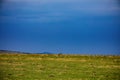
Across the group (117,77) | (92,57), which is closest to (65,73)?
(117,77)

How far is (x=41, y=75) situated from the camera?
74.5 ft

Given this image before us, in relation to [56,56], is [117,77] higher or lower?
lower

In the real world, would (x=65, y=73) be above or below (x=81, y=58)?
below

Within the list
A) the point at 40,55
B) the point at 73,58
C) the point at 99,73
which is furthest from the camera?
the point at 40,55

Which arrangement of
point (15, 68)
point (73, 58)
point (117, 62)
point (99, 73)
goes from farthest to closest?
1. point (73, 58)
2. point (117, 62)
3. point (15, 68)
4. point (99, 73)

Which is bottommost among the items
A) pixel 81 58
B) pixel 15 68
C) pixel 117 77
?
pixel 117 77

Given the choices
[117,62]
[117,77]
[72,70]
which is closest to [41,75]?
[72,70]

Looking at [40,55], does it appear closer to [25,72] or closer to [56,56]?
[56,56]

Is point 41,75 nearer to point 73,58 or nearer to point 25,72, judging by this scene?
point 25,72

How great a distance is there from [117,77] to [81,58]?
1316 cm

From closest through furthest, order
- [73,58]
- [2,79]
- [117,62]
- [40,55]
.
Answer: [2,79] → [117,62] → [73,58] → [40,55]

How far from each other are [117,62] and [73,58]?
5507 millimetres

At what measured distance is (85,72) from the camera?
2456cm

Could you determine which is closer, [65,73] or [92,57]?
[65,73]
